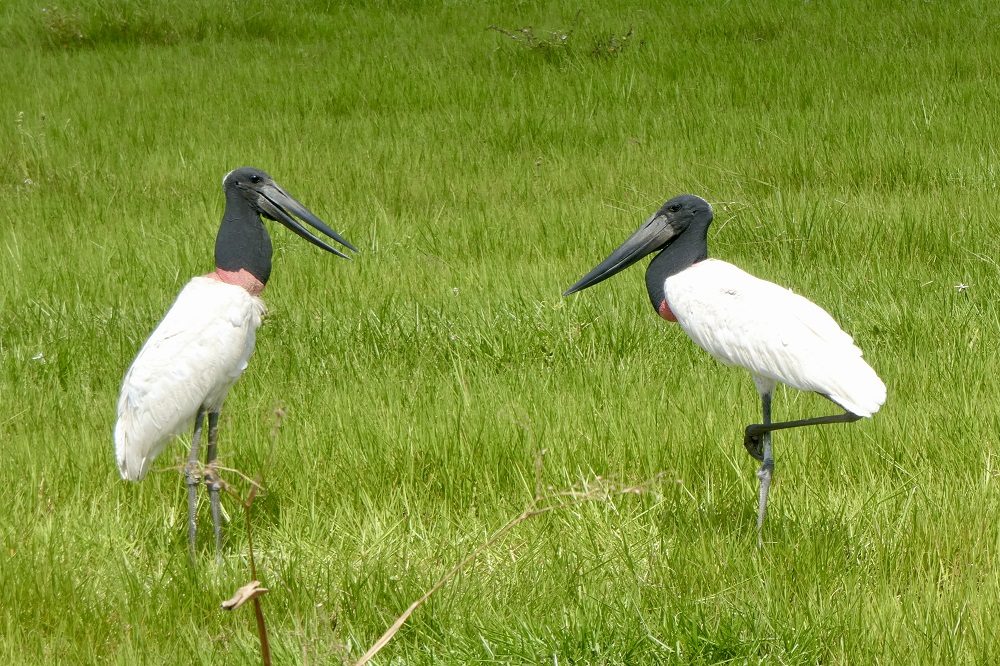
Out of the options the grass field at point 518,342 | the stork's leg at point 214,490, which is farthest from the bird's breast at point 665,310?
the stork's leg at point 214,490

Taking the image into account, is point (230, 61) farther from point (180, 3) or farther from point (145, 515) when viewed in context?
point (145, 515)

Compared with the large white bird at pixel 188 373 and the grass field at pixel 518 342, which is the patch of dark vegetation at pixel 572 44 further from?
the large white bird at pixel 188 373

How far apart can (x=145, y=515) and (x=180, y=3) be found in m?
9.32

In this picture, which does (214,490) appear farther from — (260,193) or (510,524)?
(510,524)

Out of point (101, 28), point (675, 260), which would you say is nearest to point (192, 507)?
point (675, 260)

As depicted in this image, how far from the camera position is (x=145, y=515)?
3674mm

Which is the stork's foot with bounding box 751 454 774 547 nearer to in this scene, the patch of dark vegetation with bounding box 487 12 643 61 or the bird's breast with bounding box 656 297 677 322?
the bird's breast with bounding box 656 297 677 322

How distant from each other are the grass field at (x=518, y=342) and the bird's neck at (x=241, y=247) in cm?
59

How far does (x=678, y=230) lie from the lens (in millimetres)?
3625

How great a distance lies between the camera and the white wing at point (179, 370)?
3.45 m

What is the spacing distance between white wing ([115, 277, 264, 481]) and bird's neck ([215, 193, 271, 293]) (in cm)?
17

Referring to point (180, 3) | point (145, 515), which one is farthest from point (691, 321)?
point (180, 3)

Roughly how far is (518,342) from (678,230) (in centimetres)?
139

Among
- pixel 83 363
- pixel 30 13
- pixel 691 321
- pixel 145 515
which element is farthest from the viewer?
pixel 30 13
